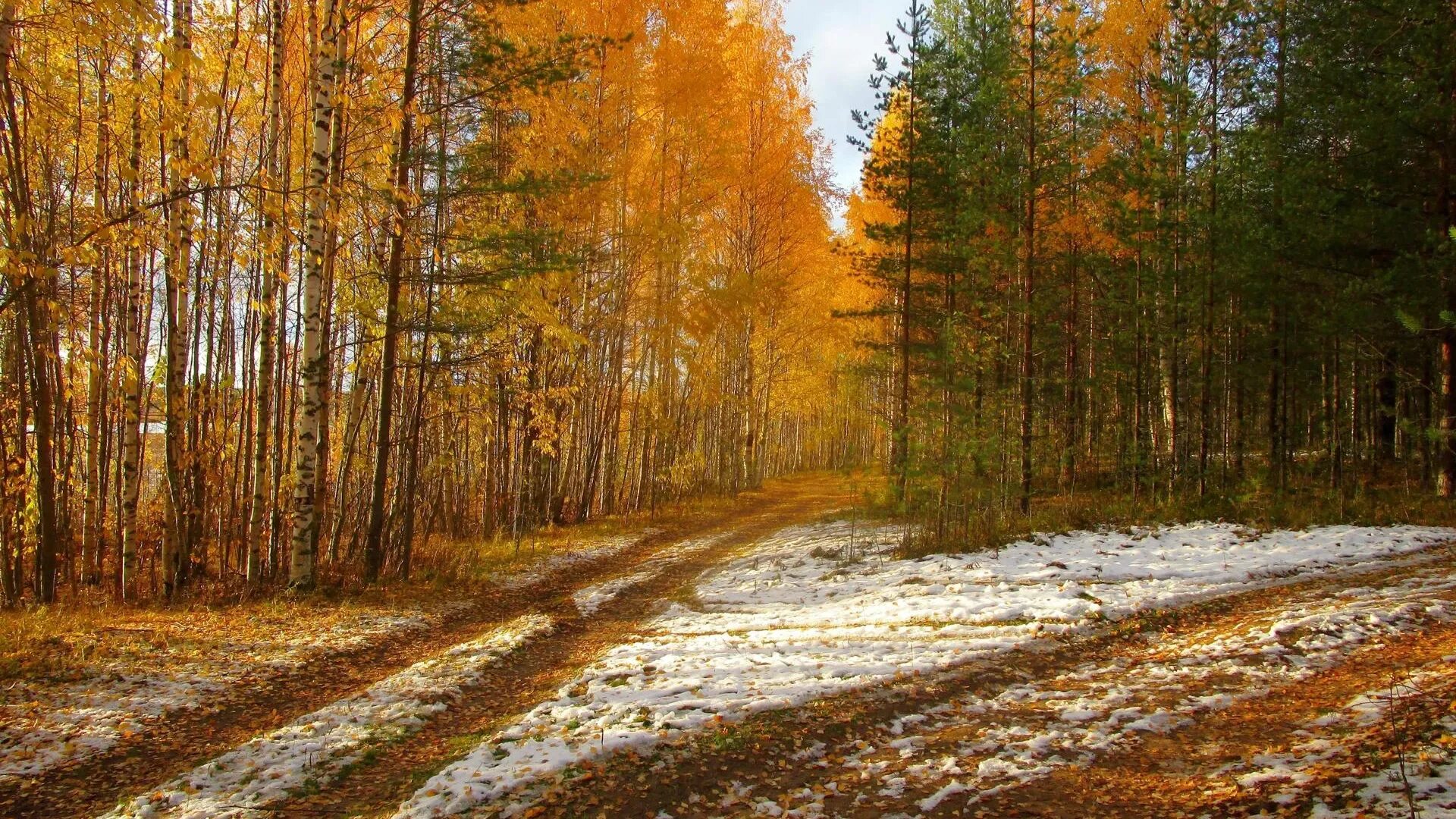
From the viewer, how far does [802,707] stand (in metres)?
4.82

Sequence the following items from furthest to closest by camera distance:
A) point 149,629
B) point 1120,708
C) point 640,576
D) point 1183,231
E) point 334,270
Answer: point 1183,231 < point 640,576 < point 334,270 < point 149,629 < point 1120,708

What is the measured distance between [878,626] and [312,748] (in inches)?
193

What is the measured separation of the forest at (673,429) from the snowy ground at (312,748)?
34mm

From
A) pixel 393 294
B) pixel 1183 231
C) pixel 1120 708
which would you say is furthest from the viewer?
pixel 1183 231

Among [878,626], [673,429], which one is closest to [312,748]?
[878,626]

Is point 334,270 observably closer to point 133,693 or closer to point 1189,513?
point 133,693

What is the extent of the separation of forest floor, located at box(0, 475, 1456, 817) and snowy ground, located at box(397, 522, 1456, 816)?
4 cm

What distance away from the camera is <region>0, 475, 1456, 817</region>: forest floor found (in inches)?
139

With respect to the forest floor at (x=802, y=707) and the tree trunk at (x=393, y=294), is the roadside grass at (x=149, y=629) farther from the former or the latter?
the tree trunk at (x=393, y=294)

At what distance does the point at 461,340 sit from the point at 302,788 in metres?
6.82

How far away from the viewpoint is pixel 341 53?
7836mm

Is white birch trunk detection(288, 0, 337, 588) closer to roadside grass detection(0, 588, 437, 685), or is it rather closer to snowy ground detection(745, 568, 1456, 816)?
roadside grass detection(0, 588, 437, 685)

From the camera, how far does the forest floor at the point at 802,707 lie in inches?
139

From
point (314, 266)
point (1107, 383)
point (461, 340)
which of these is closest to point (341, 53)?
point (314, 266)
